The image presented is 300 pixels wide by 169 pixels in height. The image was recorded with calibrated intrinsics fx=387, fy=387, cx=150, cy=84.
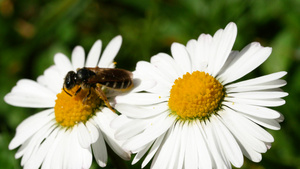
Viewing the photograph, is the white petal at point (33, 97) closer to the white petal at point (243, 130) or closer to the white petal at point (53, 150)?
the white petal at point (53, 150)

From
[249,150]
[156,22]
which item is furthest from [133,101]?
[156,22]

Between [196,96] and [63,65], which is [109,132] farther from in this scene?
[63,65]

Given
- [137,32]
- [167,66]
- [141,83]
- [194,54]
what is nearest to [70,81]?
[141,83]

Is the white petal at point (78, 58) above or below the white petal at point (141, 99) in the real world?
above

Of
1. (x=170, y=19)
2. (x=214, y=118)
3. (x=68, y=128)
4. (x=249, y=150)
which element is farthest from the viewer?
(x=170, y=19)

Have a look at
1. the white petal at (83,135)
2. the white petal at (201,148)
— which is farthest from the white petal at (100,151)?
the white petal at (201,148)

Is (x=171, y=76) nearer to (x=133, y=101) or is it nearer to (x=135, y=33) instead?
(x=133, y=101)
